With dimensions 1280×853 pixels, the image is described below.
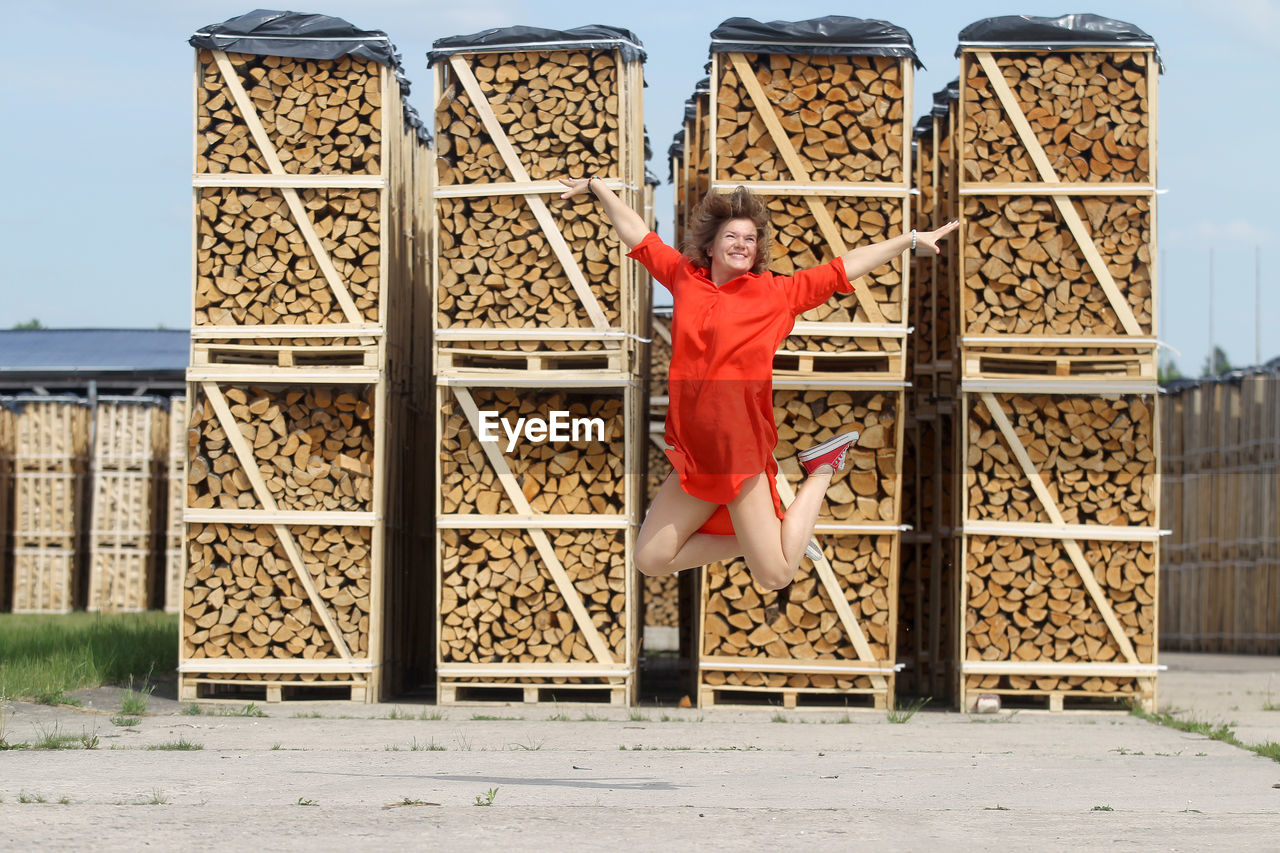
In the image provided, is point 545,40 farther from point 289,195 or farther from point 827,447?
point 827,447

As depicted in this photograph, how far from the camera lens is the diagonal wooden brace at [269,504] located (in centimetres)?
1092

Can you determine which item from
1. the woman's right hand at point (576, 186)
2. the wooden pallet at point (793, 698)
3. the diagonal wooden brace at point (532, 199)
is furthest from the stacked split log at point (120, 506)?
the woman's right hand at point (576, 186)

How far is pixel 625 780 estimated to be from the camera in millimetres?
7184

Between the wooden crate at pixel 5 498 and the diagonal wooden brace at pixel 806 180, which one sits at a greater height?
the diagonal wooden brace at pixel 806 180

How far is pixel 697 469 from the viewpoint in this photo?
608 centimetres

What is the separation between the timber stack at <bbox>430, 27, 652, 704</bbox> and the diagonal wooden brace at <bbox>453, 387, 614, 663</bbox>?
0.01 metres

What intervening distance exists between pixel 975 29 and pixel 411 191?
4.75 meters

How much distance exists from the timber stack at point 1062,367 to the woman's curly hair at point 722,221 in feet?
16.3

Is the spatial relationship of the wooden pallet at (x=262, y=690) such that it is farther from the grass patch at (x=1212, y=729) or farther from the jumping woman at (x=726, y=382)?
the grass patch at (x=1212, y=729)

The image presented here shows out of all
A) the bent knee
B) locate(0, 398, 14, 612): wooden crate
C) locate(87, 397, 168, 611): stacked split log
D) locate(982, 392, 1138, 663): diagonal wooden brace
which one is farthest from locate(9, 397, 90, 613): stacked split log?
the bent knee

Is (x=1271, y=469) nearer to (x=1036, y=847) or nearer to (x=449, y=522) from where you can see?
(x=449, y=522)

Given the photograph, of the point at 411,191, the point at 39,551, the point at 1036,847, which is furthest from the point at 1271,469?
the point at 39,551

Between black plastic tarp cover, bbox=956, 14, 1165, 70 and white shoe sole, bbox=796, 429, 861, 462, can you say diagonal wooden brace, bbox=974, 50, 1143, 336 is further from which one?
white shoe sole, bbox=796, 429, 861, 462

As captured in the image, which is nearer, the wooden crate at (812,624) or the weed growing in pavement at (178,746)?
the weed growing in pavement at (178,746)
